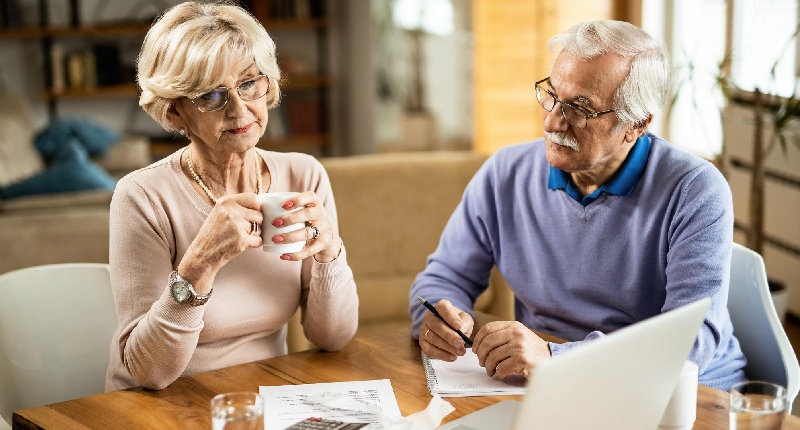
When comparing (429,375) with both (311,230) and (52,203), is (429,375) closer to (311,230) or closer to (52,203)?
(311,230)

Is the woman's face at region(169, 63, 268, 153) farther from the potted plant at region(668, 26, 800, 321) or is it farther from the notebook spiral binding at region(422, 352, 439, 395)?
the potted plant at region(668, 26, 800, 321)

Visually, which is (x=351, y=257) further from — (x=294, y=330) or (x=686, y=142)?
(x=686, y=142)

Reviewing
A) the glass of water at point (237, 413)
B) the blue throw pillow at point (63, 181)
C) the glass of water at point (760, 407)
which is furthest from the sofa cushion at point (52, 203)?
the glass of water at point (760, 407)

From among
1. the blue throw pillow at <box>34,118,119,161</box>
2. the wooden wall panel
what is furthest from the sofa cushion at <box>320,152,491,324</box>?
the blue throw pillow at <box>34,118,119,161</box>

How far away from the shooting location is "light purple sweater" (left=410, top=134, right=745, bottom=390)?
5.50ft

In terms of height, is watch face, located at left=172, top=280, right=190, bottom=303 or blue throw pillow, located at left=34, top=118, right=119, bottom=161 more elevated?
watch face, located at left=172, top=280, right=190, bottom=303

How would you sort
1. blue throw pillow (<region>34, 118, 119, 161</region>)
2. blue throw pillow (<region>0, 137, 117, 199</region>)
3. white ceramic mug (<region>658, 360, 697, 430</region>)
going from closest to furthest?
white ceramic mug (<region>658, 360, 697, 430</region>)
blue throw pillow (<region>0, 137, 117, 199</region>)
blue throw pillow (<region>34, 118, 119, 161</region>)

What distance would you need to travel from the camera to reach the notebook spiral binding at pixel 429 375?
148 centimetres

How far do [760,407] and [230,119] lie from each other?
1.00m

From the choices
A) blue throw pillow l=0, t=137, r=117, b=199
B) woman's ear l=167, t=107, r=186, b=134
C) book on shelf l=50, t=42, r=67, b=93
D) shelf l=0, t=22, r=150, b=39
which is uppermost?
woman's ear l=167, t=107, r=186, b=134

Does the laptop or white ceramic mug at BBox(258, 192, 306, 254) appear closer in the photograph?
the laptop

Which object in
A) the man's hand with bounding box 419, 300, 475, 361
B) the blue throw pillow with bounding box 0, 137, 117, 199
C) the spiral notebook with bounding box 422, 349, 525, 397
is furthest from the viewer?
the blue throw pillow with bounding box 0, 137, 117, 199

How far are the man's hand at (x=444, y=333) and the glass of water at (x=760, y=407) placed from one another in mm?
502

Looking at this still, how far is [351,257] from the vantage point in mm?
3035
